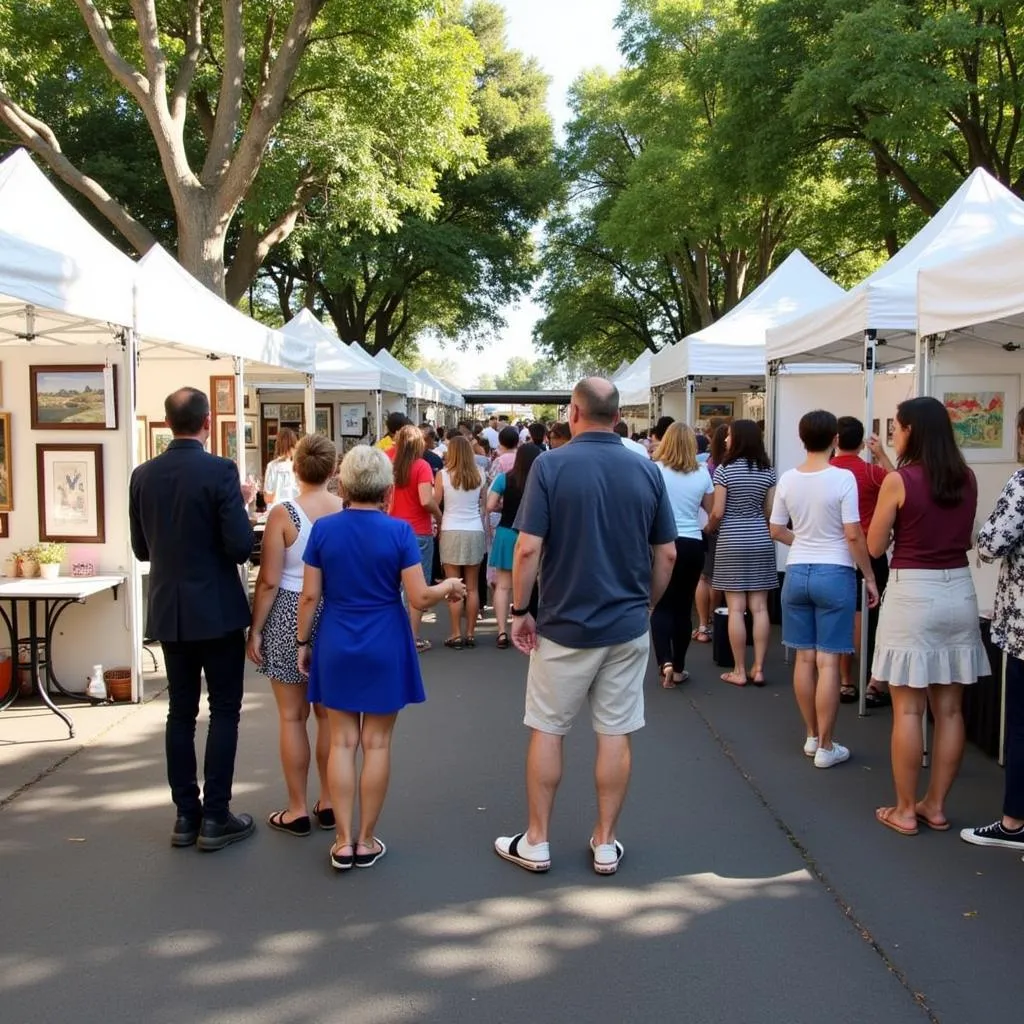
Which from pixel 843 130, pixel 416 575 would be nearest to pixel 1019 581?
pixel 416 575

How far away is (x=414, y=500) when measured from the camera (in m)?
7.89

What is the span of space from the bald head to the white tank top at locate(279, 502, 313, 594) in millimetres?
1220

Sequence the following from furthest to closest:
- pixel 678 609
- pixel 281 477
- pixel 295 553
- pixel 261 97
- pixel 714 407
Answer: pixel 714 407, pixel 261 97, pixel 281 477, pixel 678 609, pixel 295 553

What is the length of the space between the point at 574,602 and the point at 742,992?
1.38 m

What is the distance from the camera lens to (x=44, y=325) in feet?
23.3

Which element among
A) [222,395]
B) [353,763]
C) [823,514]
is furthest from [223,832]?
[222,395]

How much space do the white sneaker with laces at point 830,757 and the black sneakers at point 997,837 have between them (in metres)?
1.02

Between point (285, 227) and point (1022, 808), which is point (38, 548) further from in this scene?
point (285, 227)

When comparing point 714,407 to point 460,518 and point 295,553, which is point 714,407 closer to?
point 460,518

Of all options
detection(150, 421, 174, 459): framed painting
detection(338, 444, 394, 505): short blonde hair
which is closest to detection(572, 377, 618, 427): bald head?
detection(338, 444, 394, 505): short blonde hair

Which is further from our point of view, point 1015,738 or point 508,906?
point 1015,738

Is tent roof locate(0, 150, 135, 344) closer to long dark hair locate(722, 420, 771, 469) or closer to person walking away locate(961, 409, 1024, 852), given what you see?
long dark hair locate(722, 420, 771, 469)

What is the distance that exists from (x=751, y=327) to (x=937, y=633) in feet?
26.1

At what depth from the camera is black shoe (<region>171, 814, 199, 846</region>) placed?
4105 mm
